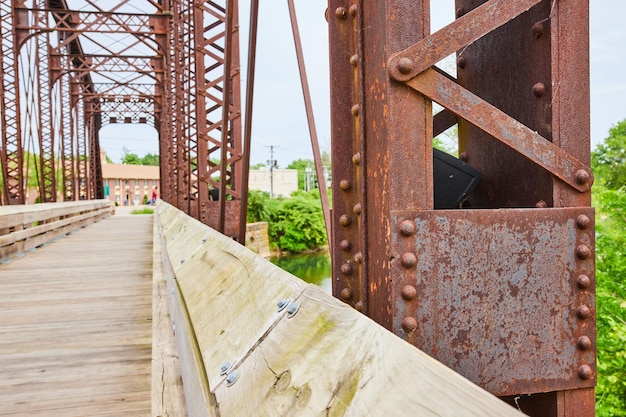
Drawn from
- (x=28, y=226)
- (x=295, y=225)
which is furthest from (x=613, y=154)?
(x=28, y=226)

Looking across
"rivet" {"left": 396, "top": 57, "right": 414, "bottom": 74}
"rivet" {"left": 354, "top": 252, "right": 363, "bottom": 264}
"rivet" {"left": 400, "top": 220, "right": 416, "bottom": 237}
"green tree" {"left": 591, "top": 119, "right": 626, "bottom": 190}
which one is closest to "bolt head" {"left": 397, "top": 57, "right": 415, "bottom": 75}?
"rivet" {"left": 396, "top": 57, "right": 414, "bottom": 74}

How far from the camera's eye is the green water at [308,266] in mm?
36341

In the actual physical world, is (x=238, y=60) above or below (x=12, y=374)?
above

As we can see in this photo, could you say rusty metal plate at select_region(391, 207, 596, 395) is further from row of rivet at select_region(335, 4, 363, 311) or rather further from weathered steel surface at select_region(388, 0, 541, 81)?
weathered steel surface at select_region(388, 0, 541, 81)

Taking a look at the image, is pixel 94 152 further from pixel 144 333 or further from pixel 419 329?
pixel 419 329

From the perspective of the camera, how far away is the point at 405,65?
1.43m

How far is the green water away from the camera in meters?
36.3

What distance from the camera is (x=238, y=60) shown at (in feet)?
28.6

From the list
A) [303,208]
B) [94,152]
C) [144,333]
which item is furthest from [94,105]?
[144,333]

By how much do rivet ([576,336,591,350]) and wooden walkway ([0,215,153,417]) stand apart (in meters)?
2.07

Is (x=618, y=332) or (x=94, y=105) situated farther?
(x=94, y=105)

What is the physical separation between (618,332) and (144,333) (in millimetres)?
10045

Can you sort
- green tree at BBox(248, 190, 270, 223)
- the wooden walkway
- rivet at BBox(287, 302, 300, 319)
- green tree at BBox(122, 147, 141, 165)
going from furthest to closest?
green tree at BBox(122, 147, 141, 165), green tree at BBox(248, 190, 270, 223), the wooden walkway, rivet at BBox(287, 302, 300, 319)

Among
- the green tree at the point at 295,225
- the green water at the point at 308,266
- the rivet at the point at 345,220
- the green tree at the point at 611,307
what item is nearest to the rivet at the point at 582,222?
the rivet at the point at 345,220
